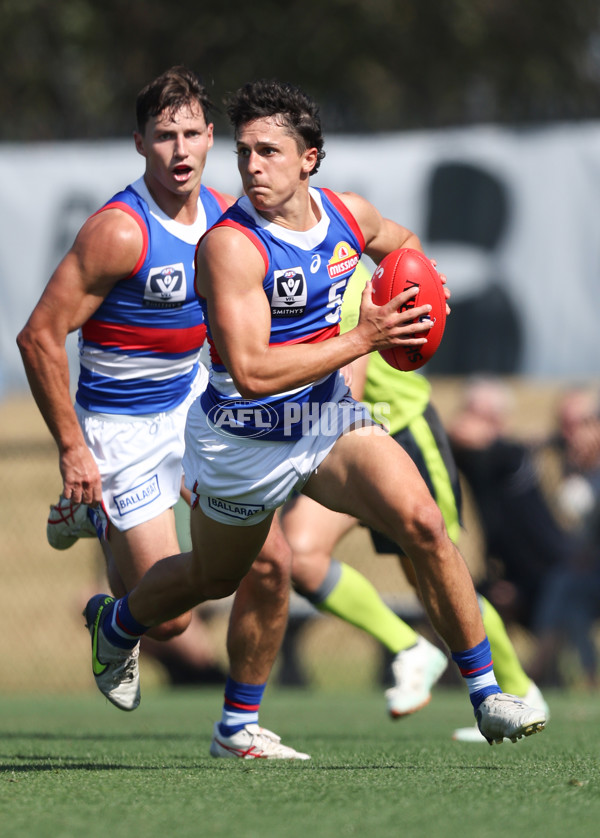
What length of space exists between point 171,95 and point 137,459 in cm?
147

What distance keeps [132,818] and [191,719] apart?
417 cm

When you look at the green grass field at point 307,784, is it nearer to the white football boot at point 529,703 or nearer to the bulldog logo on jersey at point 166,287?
the white football boot at point 529,703

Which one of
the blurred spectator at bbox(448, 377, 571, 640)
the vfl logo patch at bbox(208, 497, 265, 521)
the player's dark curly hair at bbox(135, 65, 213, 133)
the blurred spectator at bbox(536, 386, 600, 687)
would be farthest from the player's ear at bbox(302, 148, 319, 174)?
the blurred spectator at bbox(536, 386, 600, 687)

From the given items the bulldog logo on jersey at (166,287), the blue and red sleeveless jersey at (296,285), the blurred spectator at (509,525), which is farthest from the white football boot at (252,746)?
the blurred spectator at (509,525)

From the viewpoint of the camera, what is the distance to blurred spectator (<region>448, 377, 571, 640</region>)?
9.67 m

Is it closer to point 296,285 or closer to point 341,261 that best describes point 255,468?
point 296,285

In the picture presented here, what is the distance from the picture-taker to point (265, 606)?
5.20m

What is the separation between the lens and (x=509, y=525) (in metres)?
9.79

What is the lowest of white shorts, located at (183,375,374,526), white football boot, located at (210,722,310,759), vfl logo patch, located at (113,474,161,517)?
white football boot, located at (210,722,310,759)

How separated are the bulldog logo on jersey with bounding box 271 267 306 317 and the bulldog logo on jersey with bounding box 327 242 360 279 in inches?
5.9

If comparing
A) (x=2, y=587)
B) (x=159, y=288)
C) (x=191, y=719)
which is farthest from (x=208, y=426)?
(x=2, y=587)

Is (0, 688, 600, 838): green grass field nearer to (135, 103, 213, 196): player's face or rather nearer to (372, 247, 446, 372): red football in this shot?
(372, 247, 446, 372): red football

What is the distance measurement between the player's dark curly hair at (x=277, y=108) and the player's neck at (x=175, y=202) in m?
0.80

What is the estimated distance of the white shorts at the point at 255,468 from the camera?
177 inches
